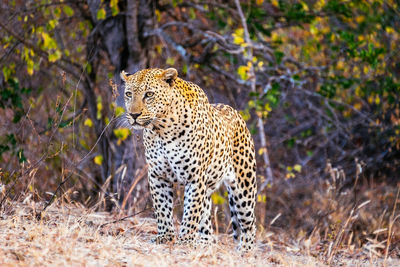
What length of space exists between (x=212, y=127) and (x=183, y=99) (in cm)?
51

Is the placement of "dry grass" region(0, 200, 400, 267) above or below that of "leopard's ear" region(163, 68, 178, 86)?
below

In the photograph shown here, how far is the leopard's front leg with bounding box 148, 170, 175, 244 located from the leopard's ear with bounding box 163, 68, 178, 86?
87 cm

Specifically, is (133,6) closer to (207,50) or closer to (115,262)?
(207,50)

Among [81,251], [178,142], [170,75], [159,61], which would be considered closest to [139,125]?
[178,142]

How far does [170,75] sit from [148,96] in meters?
0.29

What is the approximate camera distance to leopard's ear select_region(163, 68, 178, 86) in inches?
231

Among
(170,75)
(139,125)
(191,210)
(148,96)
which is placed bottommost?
(191,210)

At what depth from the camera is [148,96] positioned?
18.9 feet

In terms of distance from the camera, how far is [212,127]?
6.34 meters

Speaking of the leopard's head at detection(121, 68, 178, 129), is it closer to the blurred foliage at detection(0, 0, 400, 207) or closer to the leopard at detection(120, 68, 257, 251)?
the leopard at detection(120, 68, 257, 251)

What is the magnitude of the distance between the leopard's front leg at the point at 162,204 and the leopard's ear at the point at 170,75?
87cm

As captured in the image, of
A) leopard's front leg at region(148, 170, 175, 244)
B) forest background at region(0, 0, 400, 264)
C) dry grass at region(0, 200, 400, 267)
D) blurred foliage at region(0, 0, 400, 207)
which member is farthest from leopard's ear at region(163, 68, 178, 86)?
forest background at region(0, 0, 400, 264)

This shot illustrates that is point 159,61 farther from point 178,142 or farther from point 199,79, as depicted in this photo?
point 178,142

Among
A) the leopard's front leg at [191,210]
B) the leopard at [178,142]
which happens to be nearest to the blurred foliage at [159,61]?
the leopard at [178,142]
